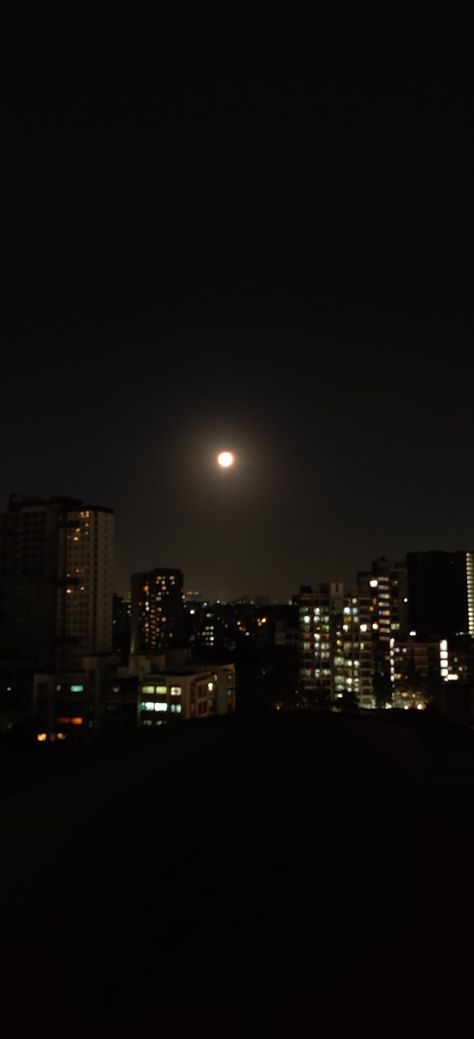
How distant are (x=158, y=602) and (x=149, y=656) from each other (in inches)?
1660

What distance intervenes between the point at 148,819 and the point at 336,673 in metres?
35.8

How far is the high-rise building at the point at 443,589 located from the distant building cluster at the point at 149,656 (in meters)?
13.1

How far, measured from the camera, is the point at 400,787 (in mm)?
5285

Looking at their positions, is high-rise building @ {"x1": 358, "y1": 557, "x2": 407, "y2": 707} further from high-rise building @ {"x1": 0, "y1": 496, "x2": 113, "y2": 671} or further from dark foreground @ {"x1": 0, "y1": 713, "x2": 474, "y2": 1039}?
dark foreground @ {"x1": 0, "y1": 713, "x2": 474, "y2": 1039}

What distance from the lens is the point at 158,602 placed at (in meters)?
67.8

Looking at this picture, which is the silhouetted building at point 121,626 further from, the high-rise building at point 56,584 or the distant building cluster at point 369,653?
the distant building cluster at point 369,653

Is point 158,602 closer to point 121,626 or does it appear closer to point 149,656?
point 121,626

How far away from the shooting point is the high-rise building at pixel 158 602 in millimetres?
64125

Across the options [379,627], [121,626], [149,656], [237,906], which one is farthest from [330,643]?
[237,906]

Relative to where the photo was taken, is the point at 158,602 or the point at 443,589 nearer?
the point at 158,602

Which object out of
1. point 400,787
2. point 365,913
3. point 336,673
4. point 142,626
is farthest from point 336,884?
point 142,626

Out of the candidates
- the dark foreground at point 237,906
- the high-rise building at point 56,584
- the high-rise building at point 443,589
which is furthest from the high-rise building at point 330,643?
the dark foreground at point 237,906

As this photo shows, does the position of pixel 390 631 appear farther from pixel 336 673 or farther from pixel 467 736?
pixel 467 736

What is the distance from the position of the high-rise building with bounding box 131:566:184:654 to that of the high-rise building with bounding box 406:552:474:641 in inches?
986
